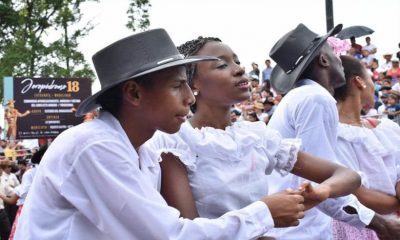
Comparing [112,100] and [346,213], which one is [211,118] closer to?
[112,100]

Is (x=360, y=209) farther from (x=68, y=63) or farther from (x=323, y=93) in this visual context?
(x=68, y=63)

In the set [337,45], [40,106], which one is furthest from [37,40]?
[337,45]

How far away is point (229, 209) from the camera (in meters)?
2.49

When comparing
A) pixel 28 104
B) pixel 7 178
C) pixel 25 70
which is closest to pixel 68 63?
pixel 25 70

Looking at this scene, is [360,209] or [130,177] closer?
[130,177]

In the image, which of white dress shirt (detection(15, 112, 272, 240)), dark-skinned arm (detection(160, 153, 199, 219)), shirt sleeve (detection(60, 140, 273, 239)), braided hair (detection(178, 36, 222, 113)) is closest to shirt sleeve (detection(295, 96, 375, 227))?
braided hair (detection(178, 36, 222, 113))

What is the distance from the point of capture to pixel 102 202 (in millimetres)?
2020

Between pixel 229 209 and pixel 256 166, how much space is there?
25 centimetres

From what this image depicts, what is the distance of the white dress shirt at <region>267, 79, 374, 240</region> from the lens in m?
3.10

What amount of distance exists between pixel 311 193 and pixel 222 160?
1.32 ft

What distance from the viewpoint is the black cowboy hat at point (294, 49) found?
11.8 ft

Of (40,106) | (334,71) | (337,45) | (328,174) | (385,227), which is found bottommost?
(40,106)

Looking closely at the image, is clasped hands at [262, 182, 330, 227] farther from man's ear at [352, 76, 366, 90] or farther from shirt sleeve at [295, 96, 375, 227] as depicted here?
man's ear at [352, 76, 366, 90]

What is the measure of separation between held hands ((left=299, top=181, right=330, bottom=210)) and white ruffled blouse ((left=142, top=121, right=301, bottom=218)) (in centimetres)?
22
